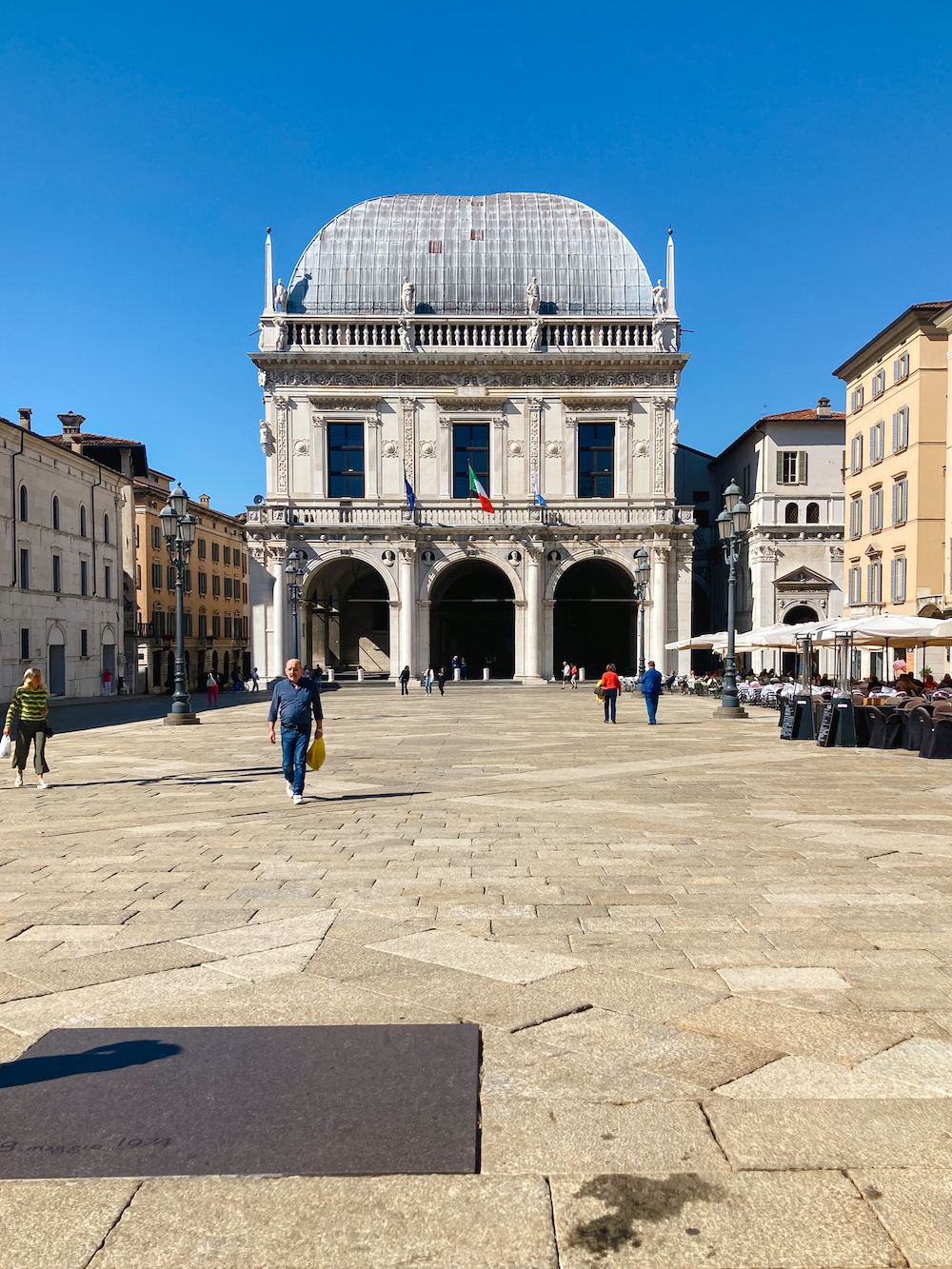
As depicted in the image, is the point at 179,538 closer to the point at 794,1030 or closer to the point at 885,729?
the point at 885,729

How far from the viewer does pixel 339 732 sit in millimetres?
21969

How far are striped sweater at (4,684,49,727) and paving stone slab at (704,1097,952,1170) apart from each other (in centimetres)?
1163

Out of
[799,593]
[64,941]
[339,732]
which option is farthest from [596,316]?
[64,941]

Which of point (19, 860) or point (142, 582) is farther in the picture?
point (142, 582)

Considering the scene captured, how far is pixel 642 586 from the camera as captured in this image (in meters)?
45.4

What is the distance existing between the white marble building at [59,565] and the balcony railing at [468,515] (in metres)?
7.47

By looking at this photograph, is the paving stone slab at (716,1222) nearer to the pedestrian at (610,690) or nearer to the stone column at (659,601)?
the pedestrian at (610,690)

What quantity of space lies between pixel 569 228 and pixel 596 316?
6.18m

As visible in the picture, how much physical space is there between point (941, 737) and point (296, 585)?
1182 inches

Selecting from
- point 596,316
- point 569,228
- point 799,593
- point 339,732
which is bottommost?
point 339,732

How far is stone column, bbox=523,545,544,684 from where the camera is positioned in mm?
48125

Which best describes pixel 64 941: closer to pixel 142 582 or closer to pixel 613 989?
pixel 613 989

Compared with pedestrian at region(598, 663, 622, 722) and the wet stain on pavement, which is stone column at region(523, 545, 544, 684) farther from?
the wet stain on pavement

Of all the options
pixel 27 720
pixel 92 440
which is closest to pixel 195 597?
pixel 92 440
